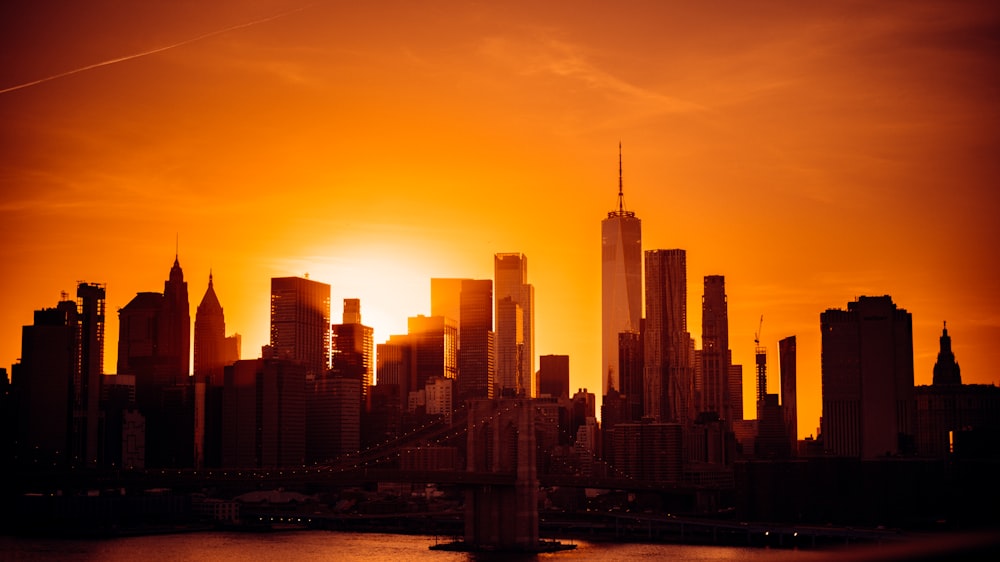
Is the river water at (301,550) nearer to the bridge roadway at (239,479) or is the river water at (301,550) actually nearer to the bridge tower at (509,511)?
the bridge tower at (509,511)

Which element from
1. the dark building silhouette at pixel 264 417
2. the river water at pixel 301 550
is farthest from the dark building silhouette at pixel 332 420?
the river water at pixel 301 550

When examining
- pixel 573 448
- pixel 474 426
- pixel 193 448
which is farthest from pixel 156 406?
pixel 474 426

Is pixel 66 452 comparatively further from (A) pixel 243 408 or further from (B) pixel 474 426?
(B) pixel 474 426

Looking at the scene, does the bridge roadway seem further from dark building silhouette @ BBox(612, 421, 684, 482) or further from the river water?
dark building silhouette @ BBox(612, 421, 684, 482)

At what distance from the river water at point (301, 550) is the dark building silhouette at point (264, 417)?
119ft

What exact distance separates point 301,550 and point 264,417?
49752mm

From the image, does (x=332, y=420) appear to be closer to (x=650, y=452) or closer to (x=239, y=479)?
(x=650, y=452)

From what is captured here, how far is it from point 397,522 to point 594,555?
23652mm

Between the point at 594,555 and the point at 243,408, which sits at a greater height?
the point at 243,408

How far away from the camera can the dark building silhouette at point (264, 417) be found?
100062mm

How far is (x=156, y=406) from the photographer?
107m

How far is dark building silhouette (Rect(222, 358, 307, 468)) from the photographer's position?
3939 inches

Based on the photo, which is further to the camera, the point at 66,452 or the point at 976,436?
the point at 66,452

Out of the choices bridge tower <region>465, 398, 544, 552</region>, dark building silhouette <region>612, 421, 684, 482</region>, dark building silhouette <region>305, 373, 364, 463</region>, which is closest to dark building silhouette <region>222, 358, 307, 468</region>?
dark building silhouette <region>305, 373, 364, 463</region>
